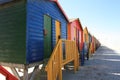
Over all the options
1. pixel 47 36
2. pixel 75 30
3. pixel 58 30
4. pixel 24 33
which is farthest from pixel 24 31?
pixel 75 30

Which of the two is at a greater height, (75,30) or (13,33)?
(75,30)

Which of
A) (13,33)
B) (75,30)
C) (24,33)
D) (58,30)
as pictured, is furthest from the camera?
(75,30)

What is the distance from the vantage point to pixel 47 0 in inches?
352

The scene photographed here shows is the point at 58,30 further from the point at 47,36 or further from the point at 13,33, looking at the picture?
the point at 13,33

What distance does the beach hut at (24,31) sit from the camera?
22.4ft

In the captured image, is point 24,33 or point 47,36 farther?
point 47,36

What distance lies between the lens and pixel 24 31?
6777 mm

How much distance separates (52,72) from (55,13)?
4568 millimetres

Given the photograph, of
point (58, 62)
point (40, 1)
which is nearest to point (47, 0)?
point (40, 1)

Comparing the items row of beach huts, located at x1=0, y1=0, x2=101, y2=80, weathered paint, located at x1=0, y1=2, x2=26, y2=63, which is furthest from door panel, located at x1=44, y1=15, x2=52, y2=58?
weathered paint, located at x1=0, y1=2, x2=26, y2=63

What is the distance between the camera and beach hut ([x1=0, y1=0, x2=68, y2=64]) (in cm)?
683

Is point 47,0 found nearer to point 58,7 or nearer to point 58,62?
point 58,7

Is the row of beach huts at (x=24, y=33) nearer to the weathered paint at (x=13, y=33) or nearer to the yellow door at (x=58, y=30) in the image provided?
the weathered paint at (x=13, y=33)

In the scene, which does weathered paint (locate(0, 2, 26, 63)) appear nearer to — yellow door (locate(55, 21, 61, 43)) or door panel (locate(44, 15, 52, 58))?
door panel (locate(44, 15, 52, 58))
